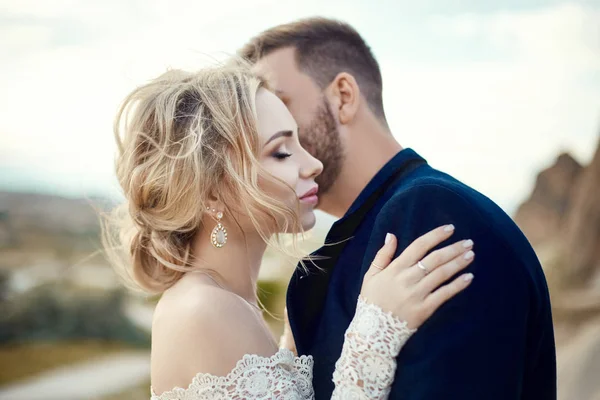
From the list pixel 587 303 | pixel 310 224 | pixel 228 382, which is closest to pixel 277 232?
pixel 310 224

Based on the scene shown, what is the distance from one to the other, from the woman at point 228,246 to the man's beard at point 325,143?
368mm

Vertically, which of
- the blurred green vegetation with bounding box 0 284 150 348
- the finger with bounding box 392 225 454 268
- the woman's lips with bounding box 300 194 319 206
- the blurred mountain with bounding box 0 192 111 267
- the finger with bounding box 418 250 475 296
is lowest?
the finger with bounding box 418 250 475 296

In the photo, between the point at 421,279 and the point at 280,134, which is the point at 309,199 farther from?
the point at 421,279

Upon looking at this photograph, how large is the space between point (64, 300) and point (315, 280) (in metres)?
5.58

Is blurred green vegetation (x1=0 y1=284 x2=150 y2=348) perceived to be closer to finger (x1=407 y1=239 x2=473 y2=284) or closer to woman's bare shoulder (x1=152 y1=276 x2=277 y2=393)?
woman's bare shoulder (x1=152 y1=276 x2=277 y2=393)

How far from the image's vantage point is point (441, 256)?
1367mm

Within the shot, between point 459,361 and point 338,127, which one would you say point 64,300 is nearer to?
point 338,127

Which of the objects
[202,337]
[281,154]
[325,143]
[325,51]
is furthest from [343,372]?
[325,51]

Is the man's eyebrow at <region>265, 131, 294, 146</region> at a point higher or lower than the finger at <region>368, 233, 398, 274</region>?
higher

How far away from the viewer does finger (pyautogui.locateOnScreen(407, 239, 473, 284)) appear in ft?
4.49

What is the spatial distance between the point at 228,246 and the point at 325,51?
3.04ft

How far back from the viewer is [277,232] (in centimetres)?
178

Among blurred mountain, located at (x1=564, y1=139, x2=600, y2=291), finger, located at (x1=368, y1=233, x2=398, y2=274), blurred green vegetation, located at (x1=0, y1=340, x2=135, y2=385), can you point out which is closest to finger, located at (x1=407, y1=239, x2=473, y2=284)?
finger, located at (x1=368, y1=233, x2=398, y2=274)

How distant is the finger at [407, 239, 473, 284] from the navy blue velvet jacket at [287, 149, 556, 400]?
3 cm
